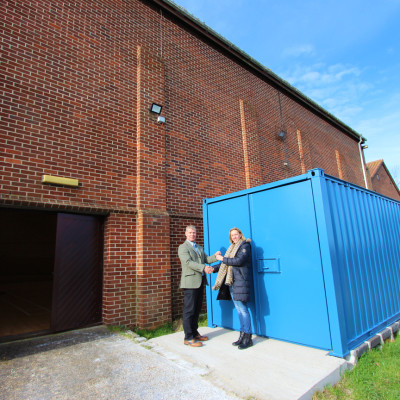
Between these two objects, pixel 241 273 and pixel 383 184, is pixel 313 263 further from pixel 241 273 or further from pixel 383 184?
pixel 383 184

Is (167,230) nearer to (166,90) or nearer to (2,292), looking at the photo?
(166,90)

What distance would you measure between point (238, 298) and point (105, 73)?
16.5ft

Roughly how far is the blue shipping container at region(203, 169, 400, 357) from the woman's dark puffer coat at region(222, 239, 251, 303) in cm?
43

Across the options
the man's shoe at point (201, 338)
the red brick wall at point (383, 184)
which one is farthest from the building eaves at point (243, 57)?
the man's shoe at point (201, 338)

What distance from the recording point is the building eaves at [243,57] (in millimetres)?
7320

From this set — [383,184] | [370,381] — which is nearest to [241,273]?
[370,381]

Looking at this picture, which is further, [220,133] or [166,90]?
[220,133]

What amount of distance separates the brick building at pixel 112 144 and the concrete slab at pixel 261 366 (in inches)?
63.3

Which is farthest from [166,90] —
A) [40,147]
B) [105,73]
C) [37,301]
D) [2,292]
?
[2,292]

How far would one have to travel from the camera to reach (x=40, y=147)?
4703mm

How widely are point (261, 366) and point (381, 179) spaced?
788 inches

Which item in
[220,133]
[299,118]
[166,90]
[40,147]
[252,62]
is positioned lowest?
[40,147]

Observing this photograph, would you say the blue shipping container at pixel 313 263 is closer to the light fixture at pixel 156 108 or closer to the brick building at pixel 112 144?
the brick building at pixel 112 144

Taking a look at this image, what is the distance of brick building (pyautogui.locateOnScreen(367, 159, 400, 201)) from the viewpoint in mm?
18047
